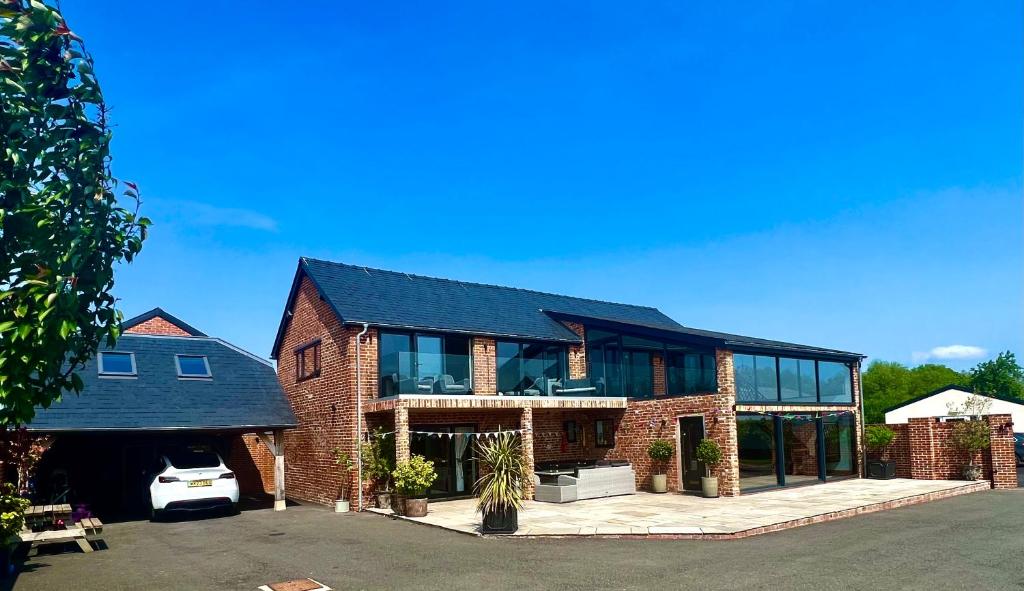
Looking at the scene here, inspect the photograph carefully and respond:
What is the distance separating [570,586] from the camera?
8.79 meters

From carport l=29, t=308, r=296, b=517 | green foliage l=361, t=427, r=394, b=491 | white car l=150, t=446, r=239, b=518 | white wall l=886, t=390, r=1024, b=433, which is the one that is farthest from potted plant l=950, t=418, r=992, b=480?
white car l=150, t=446, r=239, b=518

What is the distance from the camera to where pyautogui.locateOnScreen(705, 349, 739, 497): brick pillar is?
58.4 feet

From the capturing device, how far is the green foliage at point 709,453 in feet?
58.6

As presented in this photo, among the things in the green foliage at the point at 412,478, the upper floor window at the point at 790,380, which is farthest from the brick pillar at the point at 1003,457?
the green foliage at the point at 412,478

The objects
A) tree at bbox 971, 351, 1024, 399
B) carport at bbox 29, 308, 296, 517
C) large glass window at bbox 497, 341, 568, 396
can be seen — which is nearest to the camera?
carport at bbox 29, 308, 296, 517

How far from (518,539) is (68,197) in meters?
9.13

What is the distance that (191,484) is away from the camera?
53.0 feet

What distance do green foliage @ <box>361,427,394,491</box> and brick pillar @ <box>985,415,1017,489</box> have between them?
637 inches

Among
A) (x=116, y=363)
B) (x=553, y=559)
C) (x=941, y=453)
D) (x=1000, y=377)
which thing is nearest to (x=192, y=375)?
(x=116, y=363)

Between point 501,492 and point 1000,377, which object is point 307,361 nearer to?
point 501,492

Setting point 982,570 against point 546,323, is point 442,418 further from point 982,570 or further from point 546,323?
point 982,570

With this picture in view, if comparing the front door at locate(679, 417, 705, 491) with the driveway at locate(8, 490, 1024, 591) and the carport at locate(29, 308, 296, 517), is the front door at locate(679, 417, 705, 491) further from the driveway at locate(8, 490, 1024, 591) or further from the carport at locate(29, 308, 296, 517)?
the carport at locate(29, 308, 296, 517)

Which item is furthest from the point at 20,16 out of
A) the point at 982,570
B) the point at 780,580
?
the point at 982,570

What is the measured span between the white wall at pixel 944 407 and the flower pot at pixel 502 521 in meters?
30.2
